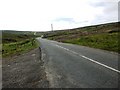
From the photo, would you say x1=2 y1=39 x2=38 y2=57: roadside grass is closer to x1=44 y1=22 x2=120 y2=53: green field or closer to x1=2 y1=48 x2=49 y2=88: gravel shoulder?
x1=44 y1=22 x2=120 y2=53: green field

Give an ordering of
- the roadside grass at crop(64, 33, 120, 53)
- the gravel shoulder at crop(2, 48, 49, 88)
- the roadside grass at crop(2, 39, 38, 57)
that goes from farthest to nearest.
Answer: the roadside grass at crop(2, 39, 38, 57) < the roadside grass at crop(64, 33, 120, 53) < the gravel shoulder at crop(2, 48, 49, 88)

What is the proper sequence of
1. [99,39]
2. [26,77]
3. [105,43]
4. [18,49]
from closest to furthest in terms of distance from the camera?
[26,77] < [105,43] < [99,39] < [18,49]

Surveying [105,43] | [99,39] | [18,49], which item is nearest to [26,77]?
[105,43]

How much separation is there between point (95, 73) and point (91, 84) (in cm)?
217

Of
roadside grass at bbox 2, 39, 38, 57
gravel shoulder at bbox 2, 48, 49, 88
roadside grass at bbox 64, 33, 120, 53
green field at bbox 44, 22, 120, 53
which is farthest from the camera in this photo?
roadside grass at bbox 2, 39, 38, 57

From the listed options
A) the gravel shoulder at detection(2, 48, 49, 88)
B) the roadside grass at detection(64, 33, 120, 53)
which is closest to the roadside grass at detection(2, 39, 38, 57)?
the roadside grass at detection(64, 33, 120, 53)

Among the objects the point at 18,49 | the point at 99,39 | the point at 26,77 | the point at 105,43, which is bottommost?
the point at 18,49

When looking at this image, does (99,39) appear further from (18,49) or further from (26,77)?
(26,77)

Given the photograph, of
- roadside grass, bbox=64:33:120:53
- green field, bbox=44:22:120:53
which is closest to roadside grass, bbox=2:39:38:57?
green field, bbox=44:22:120:53

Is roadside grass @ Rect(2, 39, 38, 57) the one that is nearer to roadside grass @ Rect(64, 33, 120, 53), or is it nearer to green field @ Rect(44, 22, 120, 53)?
green field @ Rect(44, 22, 120, 53)

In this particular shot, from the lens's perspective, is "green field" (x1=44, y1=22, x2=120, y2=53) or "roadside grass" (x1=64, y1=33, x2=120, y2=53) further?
"green field" (x1=44, y1=22, x2=120, y2=53)

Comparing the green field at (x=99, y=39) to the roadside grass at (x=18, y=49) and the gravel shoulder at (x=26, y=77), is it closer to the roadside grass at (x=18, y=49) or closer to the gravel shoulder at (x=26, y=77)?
the roadside grass at (x=18, y=49)

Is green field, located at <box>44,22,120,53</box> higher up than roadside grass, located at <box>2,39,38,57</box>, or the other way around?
green field, located at <box>44,22,120,53</box>

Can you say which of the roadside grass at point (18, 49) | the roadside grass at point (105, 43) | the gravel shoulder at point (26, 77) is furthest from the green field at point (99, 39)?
the gravel shoulder at point (26, 77)
